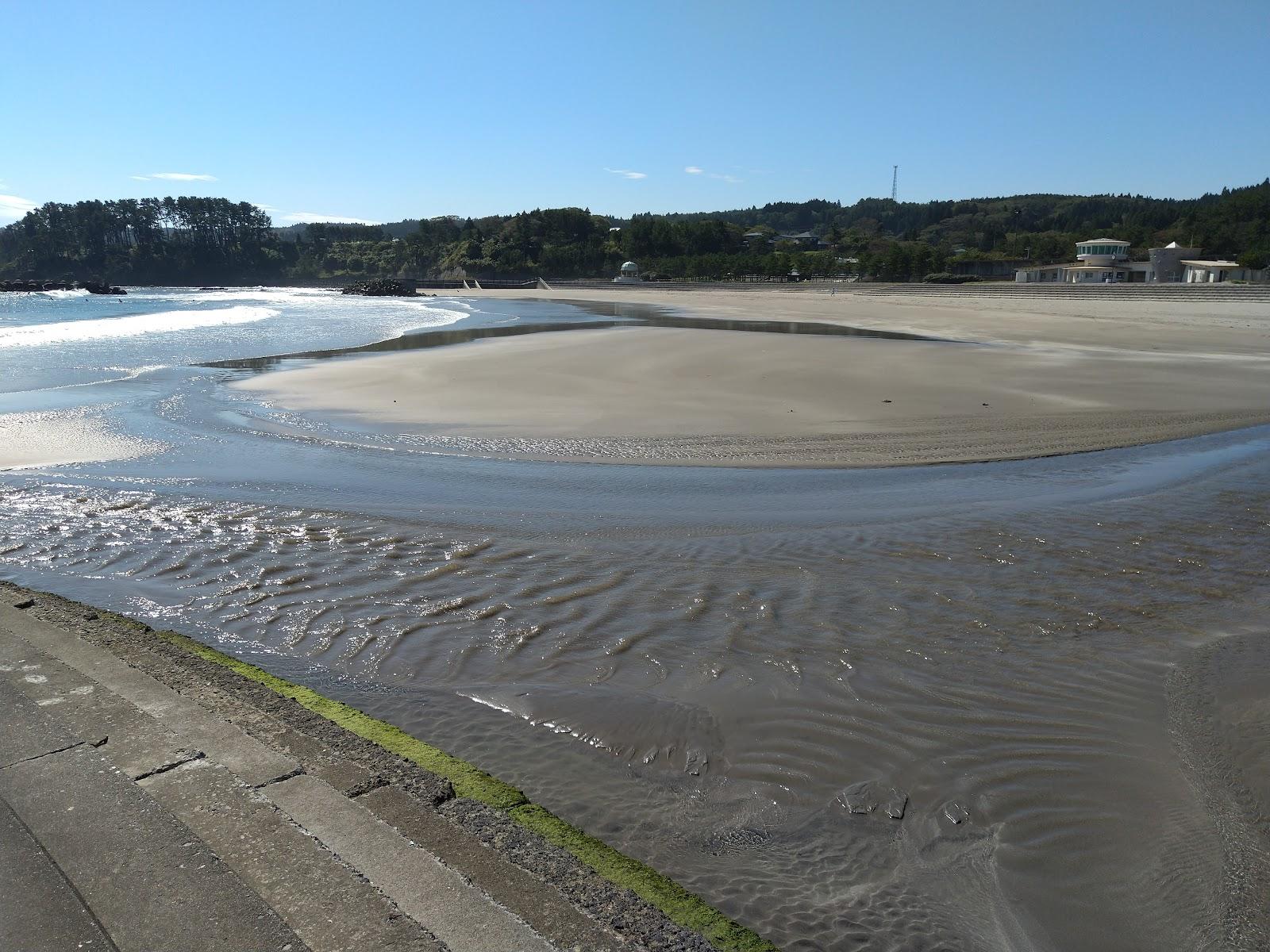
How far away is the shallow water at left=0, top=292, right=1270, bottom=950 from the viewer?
3863 millimetres

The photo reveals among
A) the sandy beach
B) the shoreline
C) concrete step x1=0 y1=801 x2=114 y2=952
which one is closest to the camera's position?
concrete step x1=0 y1=801 x2=114 y2=952

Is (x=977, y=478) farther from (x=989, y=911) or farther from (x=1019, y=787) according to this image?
(x=989, y=911)

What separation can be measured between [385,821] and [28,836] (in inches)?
51.3

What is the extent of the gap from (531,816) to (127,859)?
1616 millimetres

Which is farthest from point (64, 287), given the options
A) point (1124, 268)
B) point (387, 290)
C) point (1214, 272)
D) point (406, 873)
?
point (406, 873)

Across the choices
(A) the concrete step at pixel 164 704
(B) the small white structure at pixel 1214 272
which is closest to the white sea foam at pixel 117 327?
(A) the concrete step at pixel 164 704

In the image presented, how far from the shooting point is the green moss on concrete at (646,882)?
3266 mm

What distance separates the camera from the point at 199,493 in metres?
10.4

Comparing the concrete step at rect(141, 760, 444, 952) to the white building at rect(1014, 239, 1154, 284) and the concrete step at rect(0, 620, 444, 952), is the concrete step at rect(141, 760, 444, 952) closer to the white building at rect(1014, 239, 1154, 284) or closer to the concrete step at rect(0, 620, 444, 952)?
the concrete step at rect(0, 620, 444, 952)

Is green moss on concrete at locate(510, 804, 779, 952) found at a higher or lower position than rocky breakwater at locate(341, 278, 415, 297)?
lower

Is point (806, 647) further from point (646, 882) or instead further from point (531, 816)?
point (646, 882)

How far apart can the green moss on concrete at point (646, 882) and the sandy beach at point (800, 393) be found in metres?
8.58

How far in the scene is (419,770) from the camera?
409 centimetres

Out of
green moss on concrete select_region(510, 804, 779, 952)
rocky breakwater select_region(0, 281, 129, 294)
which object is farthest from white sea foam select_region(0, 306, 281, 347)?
rocky breakwater select_region(0, 281, 129, 294)
